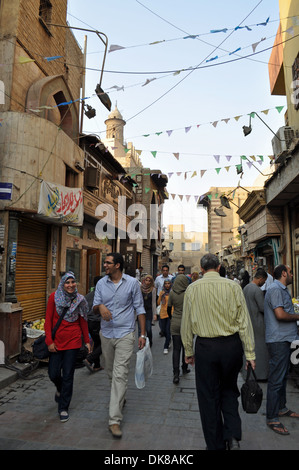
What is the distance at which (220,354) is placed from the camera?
2.97 meters

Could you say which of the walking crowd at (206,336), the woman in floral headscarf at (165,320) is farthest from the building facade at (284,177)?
the walking crowd at (206,336)

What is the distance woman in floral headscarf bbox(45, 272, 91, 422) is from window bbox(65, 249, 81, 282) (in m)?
7.69

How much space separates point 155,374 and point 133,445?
272cm

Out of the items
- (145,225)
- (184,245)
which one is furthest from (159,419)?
(184,245)

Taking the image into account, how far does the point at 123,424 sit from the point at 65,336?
123cm

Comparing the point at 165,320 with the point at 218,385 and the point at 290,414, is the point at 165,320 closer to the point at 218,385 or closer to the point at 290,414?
the point at 290,414

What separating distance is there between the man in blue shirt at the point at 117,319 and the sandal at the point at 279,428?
5.51ft

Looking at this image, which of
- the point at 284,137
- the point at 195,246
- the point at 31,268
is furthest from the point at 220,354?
the point at 195,246

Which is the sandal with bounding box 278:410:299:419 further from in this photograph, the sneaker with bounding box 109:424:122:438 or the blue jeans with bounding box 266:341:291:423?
the sneaker with bounding box 109:424:122:438

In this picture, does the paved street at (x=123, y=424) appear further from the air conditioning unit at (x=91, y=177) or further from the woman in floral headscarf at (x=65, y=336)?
the air conditioning unit at (x=91, y=177)

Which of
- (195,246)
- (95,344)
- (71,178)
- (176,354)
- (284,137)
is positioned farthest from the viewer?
(195,246)

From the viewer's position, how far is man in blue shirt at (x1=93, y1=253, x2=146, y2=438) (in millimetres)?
3879

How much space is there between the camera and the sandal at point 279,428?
3643 millimetres

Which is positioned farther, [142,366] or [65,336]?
[65,336]
